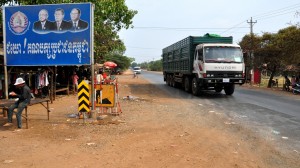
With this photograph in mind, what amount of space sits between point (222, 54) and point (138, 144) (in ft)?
35.0

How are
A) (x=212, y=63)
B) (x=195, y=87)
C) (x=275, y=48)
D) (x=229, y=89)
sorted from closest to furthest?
(x=212, y=63) → (x=195, y=87) → (x=229, y=89) → (x=275, y=48)

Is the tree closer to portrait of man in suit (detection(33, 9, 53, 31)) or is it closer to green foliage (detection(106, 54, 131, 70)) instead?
green foliage (detection(106, 54, 131, 70))

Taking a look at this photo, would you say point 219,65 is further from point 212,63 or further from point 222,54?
point 222,54

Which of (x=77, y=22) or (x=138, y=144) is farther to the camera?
(x=77, y=22)

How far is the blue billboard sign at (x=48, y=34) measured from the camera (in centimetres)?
1015

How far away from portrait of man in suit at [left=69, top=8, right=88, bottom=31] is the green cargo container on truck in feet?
25.3

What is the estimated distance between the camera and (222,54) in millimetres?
16547

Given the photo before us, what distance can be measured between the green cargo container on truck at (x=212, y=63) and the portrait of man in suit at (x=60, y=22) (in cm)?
794

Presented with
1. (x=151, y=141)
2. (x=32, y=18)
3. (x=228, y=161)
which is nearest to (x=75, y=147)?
(x=151, y=141)

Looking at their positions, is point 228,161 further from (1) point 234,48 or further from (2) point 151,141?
(1) point 234,48

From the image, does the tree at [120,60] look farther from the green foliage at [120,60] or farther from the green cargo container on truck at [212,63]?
the green cargo container on truck at [212,63]

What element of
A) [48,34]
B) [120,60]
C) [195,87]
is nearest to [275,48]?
[195,87]

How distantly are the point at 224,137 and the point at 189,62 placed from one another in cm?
1086

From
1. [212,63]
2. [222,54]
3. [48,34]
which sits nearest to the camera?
[48,34]
